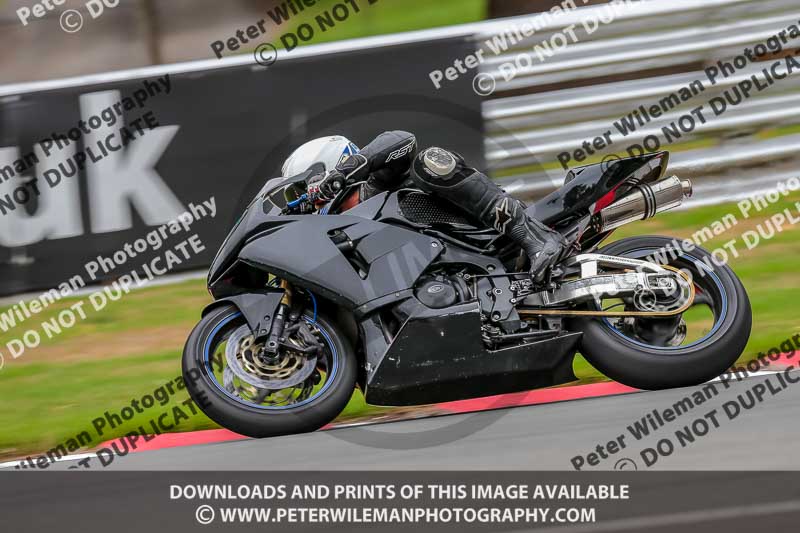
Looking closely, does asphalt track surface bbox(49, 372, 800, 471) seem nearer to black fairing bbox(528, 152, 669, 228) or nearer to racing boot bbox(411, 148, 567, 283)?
racing boot bbox(411, 148, 567, 283)

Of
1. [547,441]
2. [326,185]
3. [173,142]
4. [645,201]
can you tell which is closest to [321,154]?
[326,185]

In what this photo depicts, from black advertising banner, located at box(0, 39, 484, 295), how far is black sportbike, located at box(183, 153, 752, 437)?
263 cm

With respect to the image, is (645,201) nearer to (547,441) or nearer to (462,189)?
(462,189)

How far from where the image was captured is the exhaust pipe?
461cm

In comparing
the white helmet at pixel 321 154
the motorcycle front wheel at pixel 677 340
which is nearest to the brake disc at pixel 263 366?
the white helmet at pixel 321 154

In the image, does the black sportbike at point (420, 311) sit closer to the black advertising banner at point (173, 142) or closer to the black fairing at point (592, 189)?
the black fairing at point (592, 189)

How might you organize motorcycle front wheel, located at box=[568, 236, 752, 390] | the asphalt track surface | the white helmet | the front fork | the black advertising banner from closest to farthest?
1. the asphalt track surface
2. the front fork
3. motorcycle front wheel, located at box=[568, 236, 752, 390]
4. the white helmet
5. the black advertising banner

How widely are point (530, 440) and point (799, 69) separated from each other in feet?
15.0

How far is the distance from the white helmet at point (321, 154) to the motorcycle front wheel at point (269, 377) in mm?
686

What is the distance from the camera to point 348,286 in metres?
4.30

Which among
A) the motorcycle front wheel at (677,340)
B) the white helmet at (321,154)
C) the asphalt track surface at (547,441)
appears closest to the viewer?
the asphalt track surface at (547,441)

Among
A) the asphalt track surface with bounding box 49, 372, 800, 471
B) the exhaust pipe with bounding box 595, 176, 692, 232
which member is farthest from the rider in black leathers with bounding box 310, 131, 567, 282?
the asphalt track surface with bounding box 49, 372, 800, 471

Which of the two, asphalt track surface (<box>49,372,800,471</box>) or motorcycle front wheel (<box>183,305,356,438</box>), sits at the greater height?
motorcycle front wheel (<box>183,305,356,438</box>)

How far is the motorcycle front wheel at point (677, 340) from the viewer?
14.0ft
